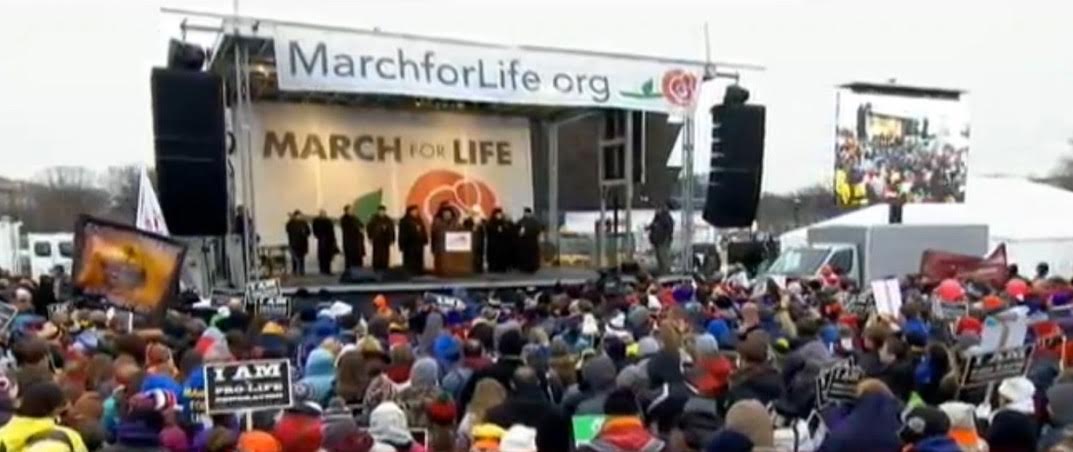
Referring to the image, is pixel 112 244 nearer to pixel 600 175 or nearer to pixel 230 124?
pixel 230 124

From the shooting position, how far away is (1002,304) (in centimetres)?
918

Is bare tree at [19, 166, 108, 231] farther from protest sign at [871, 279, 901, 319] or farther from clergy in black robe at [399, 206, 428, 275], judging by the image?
protest sign at [871, 279, 901, 319]

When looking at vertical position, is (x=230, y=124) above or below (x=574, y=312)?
above

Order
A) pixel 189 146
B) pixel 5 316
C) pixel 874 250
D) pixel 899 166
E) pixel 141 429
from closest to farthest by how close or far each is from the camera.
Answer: pixel 141 429, pixel 5 316, pixel 189 146, pixel 874 250, pixel 899 166

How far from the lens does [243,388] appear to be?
4746mm

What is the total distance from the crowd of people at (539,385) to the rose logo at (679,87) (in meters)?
5.37

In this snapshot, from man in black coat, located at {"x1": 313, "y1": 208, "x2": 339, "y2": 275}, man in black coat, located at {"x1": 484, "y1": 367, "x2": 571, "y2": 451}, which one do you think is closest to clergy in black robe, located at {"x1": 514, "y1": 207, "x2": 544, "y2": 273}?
man in black coat, located at {"x1": 313, "y1": 208, "x2": 339, "y2": 275}

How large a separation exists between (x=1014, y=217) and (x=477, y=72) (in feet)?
87.2

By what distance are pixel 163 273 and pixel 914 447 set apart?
6456 millimetres

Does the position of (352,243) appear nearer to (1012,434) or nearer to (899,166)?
(1012,434)

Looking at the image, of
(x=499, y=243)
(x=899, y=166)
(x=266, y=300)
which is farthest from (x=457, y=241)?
(x=899, y=166)

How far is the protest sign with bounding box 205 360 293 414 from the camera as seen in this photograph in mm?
4742

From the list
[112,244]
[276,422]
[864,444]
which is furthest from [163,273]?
[864,444]

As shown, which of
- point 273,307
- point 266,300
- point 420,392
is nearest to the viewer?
point 420,392
